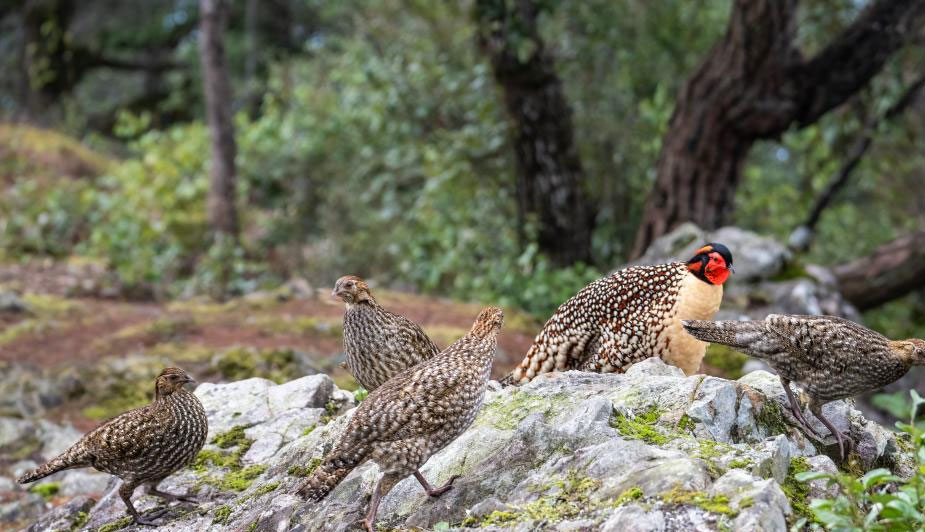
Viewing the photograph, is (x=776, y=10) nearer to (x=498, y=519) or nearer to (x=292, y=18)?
(x=498, y=519)

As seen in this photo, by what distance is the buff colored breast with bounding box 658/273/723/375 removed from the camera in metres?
6.49

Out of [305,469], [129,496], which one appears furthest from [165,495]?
[305,469]

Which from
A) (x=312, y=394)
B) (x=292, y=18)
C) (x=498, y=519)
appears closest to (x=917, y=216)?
(x=312, y=394)

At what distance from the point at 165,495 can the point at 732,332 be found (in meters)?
3.35

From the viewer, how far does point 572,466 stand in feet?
16.2

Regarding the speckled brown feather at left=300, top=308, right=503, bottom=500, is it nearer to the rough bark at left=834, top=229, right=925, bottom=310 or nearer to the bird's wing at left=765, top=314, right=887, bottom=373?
the bird's wing at left=765, top=314, right=887, bottom=373

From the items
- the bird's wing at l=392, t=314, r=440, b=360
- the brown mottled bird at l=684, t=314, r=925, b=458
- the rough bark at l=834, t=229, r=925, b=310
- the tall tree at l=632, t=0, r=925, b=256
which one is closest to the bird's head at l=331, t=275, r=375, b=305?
the bird's wing at l=392, t=314, r=440, b=360

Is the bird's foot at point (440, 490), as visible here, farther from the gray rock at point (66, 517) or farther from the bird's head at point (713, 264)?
the gray rock at point (66, 517)

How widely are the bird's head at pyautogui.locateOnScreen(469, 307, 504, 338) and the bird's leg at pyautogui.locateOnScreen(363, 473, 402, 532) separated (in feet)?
3.23

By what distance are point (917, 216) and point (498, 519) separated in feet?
48.7

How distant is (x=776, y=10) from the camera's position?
12.4 meters

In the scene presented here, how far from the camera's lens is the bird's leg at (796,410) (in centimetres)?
555

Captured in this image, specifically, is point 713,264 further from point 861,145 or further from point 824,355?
point 861,145

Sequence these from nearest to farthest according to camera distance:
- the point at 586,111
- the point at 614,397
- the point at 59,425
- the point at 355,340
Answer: the point at 614,397
the point at 355,340
the point at 59,425
the point at 586,111
